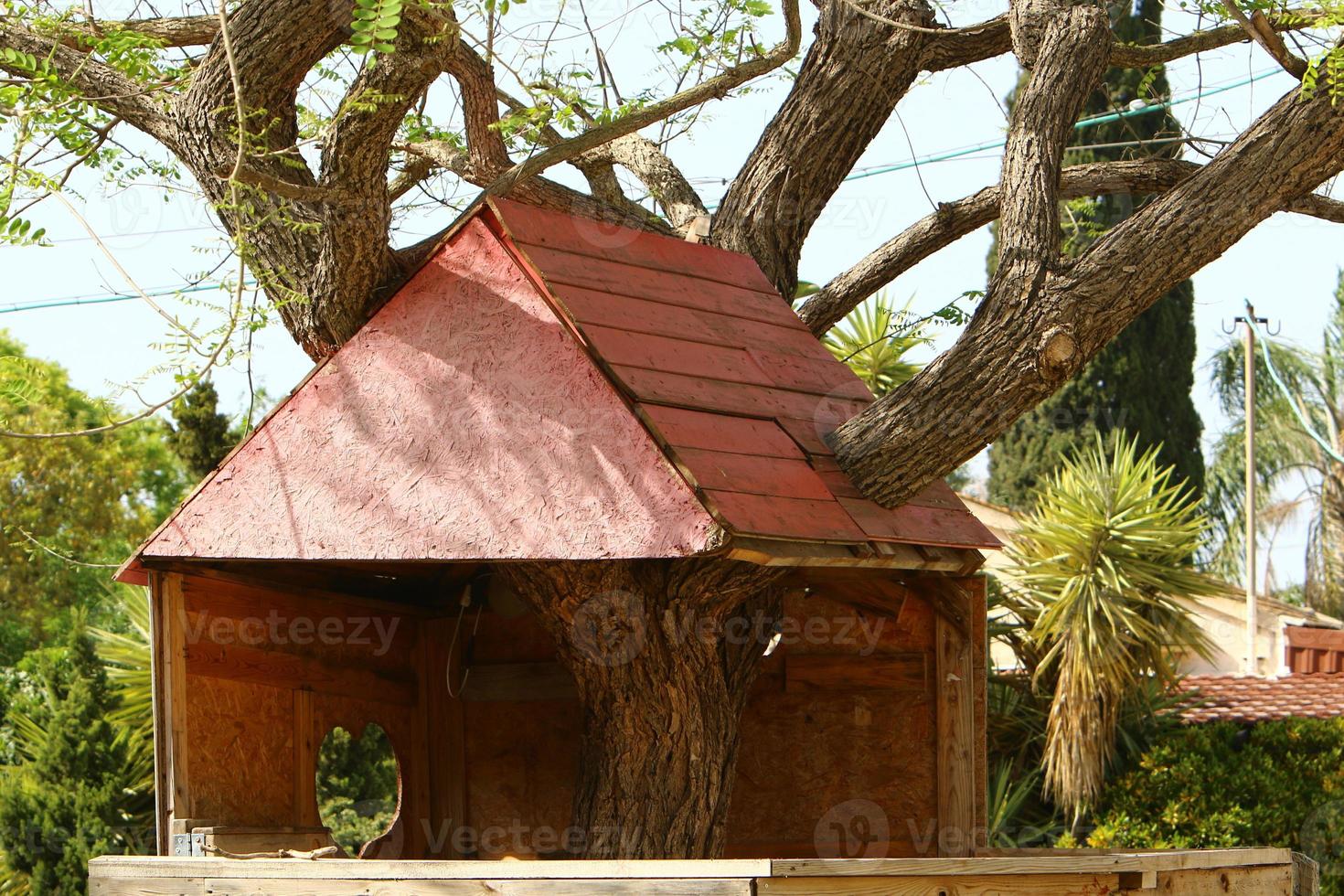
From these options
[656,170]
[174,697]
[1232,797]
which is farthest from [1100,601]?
[174,697]

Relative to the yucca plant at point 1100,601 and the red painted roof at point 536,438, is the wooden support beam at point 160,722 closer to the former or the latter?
the red painted roof at point 536,438

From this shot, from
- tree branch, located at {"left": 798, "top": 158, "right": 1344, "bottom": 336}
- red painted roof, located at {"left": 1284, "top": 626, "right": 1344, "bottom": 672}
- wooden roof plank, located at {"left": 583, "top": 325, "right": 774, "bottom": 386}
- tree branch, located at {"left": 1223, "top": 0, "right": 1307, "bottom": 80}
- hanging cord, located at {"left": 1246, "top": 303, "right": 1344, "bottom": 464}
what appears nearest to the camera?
wooden roof plank, located at {"left": 583, "top": 325, "right": 774, "bottom": 386}

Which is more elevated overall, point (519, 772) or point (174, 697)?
point (174, 697)

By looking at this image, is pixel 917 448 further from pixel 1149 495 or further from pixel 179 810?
pixel 1149 495

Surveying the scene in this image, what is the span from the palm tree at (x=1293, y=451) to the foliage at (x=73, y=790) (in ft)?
82.4

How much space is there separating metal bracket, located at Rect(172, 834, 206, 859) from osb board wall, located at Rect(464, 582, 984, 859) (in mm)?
2098

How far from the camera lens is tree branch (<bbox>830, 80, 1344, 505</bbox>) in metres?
5.60

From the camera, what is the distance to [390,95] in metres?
5.75

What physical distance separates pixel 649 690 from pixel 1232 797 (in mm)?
9956

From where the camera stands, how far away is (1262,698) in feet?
55.6

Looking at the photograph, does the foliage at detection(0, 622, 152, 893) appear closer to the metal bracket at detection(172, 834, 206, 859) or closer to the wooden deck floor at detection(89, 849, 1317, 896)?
the metal bracket at detection(172, 834, 206, 859)

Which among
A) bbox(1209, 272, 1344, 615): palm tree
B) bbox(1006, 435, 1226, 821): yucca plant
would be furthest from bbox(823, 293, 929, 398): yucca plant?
bbox(1209, 272, 1344, 615): palm tree

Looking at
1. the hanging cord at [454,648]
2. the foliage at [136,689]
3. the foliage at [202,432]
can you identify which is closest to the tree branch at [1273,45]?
the hanging cord at [454,648]

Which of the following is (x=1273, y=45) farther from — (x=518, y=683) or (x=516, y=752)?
(x=516, y=752)
